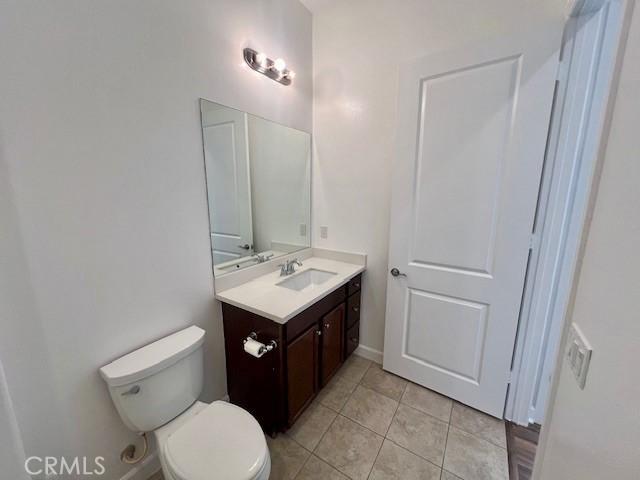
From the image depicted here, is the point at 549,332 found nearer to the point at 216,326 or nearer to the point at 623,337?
the point at 623,337

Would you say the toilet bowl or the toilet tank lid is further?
the toilet tank lid

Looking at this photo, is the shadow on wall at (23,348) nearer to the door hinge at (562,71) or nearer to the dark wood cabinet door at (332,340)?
the dark wood cabinet door at (332,340)

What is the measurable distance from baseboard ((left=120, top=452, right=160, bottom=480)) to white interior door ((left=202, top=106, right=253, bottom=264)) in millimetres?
1021

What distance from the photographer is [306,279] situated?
200cm

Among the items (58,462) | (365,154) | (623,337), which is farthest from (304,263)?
(623,337)

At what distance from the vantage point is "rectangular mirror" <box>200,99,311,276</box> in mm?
1479

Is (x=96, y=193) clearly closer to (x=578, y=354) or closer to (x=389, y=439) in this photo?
(x=578, y=354)

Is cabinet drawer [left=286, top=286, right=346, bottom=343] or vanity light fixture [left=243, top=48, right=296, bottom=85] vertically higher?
vanity light fixture [left=243, top=48, right=296, bottom=85]

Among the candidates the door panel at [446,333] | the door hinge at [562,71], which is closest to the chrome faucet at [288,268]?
the door panel at [446,333]

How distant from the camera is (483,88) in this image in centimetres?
138

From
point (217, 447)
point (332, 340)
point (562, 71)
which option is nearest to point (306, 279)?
point (332, 340)

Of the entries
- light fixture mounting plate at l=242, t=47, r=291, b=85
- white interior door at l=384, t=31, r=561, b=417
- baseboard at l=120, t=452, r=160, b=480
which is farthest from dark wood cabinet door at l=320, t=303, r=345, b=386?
light fixture mounting plate at l=242, t=47, r=291, b=85

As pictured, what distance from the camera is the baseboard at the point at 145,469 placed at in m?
1.23

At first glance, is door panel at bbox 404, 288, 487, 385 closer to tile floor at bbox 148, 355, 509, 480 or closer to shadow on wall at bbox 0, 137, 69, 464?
tile floor at bbox 148, 355, 509, 480
